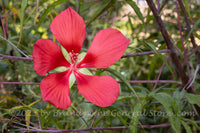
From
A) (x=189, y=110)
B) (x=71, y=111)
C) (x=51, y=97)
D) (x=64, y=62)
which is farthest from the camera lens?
(x=189, y=110)

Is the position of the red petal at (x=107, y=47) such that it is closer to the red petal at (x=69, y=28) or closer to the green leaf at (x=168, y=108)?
the red petal at (x=69, y=28)

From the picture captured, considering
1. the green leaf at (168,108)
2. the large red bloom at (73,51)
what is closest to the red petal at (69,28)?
the large red bloom at (73,51)

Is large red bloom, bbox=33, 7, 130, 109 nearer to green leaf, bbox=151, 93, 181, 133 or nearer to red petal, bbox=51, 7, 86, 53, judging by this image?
red petal, bbox=51, 7, 86, 53

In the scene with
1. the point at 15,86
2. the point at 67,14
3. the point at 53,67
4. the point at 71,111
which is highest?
the point at 67,14

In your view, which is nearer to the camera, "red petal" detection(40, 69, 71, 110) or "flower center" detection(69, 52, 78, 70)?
"red petal" detection(40, 69, 71, 110)

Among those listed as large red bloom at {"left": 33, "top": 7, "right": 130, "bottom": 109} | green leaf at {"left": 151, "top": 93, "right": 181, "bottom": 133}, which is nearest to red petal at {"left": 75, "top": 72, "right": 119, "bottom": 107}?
large red bloom at {"left": 33, "top": 7, "right": 130, "bottom": 109}

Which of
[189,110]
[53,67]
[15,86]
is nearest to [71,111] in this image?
[15,86]

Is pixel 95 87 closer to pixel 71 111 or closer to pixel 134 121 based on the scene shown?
pixel 134 121
